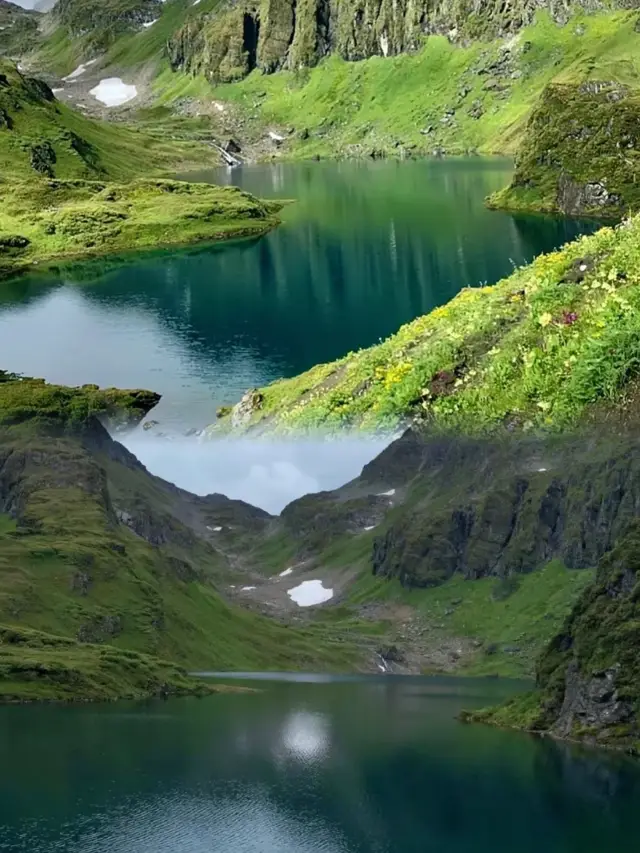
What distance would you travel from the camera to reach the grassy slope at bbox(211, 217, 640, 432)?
34969 millimetres

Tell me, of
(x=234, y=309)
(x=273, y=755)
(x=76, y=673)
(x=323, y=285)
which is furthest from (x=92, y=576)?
(x=273, y=755)

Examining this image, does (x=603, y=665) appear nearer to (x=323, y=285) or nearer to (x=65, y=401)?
(x=65, y=401)

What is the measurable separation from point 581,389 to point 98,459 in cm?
15712

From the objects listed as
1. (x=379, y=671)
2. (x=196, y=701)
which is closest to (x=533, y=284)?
(x=196, y=701)

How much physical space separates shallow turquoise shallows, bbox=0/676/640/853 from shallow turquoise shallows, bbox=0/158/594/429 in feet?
Result: 88.8

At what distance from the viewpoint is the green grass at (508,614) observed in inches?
6540

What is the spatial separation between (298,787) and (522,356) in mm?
36771

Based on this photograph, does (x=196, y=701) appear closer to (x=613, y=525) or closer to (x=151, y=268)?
(x=613, y=525)

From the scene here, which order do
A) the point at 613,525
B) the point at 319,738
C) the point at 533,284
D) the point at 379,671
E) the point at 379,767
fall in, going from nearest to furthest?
the point at 533,284
the point at 379,767
the point at 319,738
the point at 379,671
the point at 613,525

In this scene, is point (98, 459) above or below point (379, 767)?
below

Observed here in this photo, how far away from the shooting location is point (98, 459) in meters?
185

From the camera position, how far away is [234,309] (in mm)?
151250

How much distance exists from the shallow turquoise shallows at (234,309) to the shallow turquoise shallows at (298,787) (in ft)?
88.8

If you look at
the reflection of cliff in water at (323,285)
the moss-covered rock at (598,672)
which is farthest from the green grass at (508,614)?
the moss-covered rock at (598,672)
